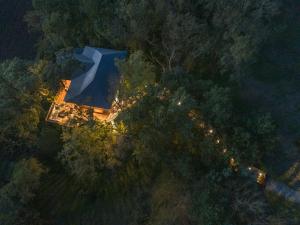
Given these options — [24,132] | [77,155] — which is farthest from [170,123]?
[24,132]

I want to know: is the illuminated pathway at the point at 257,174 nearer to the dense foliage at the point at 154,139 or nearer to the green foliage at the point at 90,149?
the dense foliage at the point at 154,139

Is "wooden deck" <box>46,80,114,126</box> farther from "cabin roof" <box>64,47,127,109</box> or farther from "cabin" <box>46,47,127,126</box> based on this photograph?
"cabin roof" <box>64,47,127,109</box>

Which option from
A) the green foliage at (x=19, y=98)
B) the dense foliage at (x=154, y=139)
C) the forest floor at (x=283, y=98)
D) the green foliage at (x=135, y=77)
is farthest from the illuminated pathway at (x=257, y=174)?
the green foliage at (x=19, y=98)

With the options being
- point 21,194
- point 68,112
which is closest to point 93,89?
point 68,112

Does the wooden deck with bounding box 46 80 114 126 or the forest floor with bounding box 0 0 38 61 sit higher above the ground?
the wooden deck with bounding box 46 80 114 126

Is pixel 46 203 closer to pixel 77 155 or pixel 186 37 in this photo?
pixel 77 155

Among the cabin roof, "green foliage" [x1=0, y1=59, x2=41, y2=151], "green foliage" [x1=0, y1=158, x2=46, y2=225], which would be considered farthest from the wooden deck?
"green foliage" [x1=0, y1=158, x2=46, y2=225]
